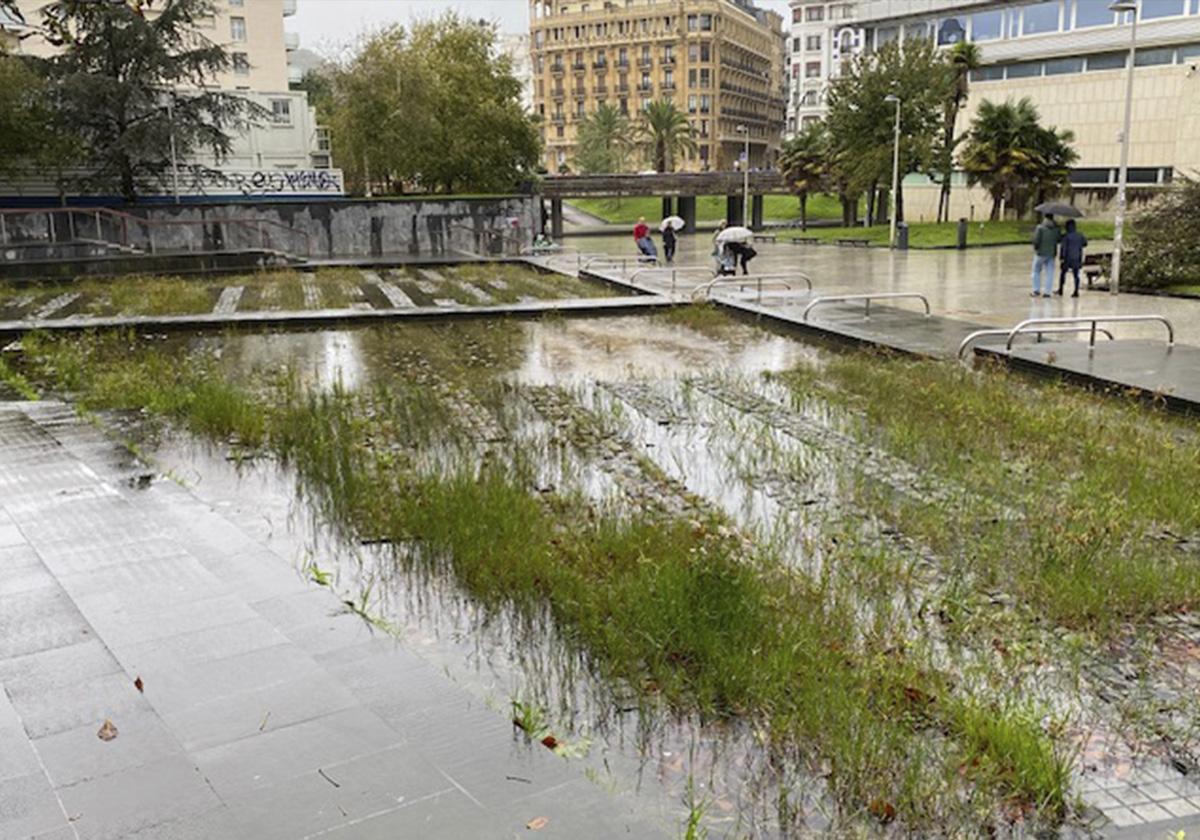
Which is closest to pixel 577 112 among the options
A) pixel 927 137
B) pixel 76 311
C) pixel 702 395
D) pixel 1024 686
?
pixel 927 137

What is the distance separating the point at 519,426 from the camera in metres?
11.3

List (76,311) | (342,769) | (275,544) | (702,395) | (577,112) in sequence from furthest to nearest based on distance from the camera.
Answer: (577,112) < (76,311) < (702,395) < (275,544) < (342,769)

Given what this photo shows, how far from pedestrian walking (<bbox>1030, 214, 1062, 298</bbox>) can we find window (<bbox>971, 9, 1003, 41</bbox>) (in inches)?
1852

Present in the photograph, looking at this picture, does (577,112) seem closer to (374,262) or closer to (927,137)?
(927,137)

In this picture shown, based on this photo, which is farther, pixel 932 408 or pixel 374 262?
pixel 374 262

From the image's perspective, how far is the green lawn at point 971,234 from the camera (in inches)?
1799

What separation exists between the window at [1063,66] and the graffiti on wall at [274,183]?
3939 cm

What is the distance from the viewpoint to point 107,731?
433 cm

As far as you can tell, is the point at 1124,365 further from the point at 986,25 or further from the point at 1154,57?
the point at 986,25

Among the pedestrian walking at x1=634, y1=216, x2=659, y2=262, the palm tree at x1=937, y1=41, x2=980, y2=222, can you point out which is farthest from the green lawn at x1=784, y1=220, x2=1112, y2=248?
the pedestrian walking at x1=634, y1=216, x2=659, y2=262

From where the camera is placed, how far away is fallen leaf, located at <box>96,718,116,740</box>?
4.29 metres

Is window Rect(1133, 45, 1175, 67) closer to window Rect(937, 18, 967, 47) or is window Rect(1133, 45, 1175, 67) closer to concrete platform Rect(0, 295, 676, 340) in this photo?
window Rect(937, 18, 967, 47)

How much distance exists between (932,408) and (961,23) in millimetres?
64155

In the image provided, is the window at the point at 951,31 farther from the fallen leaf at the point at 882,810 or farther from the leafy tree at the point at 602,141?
the fallen leaf at the point at 882,810
